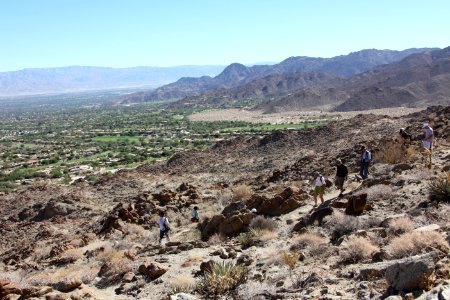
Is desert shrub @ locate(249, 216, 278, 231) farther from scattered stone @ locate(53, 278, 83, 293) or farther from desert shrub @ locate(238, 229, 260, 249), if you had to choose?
scattered stone @ locate(53, 278, 83, 293)

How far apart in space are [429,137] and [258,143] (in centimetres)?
2767

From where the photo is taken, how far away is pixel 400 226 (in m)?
9.77

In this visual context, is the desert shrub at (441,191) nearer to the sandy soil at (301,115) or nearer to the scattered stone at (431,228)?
the scattered stone at (431,228)

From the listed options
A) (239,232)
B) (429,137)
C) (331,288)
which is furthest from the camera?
(429,137)

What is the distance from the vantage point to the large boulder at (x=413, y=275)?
6.67 metres

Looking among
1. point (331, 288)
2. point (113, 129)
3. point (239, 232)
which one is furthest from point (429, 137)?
point (113, 129)

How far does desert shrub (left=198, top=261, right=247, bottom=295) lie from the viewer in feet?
30.1

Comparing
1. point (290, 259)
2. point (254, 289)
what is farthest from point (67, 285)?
point (290, 259)

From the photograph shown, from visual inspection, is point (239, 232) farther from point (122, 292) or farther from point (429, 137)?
point (429, 137)

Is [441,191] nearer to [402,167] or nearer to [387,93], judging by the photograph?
[402,167]

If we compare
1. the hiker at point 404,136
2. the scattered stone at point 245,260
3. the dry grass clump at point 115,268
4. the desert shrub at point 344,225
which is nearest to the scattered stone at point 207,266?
the scattered stone at point 245,260

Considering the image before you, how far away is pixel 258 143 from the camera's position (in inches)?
1695

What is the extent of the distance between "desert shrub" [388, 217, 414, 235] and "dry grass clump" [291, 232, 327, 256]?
1.45m

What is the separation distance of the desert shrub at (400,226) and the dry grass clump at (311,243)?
1.45 meters
